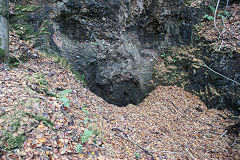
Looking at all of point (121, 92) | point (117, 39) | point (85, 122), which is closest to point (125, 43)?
point (117, 39)


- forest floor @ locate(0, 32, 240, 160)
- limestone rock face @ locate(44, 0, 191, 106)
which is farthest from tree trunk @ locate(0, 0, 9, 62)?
limestone rock face @ locate(44, 0, 191, 106)

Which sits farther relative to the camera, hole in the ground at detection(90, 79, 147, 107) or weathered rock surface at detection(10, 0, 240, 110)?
hole in the ground at detection(90, 79, 147, 107)

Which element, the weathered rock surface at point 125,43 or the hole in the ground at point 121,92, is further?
the hole in the ground at point 121,92

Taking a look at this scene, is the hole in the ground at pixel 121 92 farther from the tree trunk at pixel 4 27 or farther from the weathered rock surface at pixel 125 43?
the tree trunk at pixel 4 27

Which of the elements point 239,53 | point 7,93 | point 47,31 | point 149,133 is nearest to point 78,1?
point 47,31

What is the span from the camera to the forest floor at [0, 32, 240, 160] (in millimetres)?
2338

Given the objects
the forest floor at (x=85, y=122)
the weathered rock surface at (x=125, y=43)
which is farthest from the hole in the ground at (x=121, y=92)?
the forest floor at (x=85, y=122)

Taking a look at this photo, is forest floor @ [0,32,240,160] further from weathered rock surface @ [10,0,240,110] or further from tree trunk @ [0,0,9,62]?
weathered rock surface @ [10,0,240,110]

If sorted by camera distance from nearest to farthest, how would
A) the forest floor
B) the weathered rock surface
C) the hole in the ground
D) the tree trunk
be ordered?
the forest floor → the tree trunk → the weathered rock surface → the hole in the ground

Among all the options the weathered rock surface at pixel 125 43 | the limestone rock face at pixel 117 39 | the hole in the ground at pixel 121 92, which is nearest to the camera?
the weathered rock surface at pixel 125 43

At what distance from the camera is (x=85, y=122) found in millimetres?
3289

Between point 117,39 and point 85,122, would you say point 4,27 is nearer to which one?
point 85,122

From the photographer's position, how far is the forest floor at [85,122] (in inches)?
92.0

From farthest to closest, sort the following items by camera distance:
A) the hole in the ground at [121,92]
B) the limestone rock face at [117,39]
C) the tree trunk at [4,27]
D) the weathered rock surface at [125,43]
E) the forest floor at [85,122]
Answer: the hole in the ground at [121,92]
the limestone rock face at [117,39]
the weathered rock surface at [125,43]
the tree trunk at [4,27]
the forest floor at [85,122]
